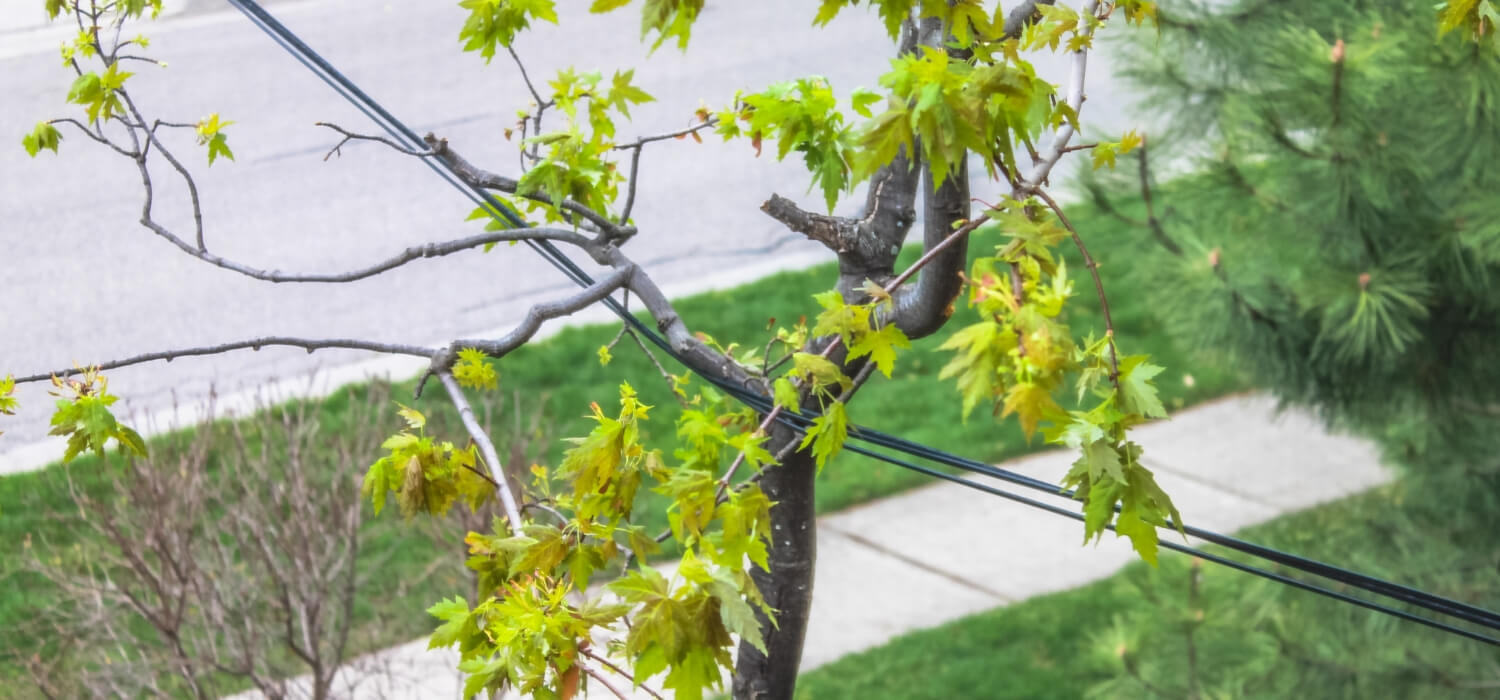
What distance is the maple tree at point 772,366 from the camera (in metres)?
1.50

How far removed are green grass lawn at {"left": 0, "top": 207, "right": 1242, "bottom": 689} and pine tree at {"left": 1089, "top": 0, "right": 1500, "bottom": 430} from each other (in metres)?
0.39

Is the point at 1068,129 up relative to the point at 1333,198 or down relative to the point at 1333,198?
up

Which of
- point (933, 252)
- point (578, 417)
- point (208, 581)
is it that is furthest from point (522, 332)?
point (578, 417)

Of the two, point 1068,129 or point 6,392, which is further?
point 6,392

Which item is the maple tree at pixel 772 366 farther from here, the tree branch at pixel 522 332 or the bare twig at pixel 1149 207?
the bare twig at pixel 1149 207

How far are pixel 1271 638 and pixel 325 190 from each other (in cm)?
618

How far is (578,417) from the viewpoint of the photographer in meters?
6.27

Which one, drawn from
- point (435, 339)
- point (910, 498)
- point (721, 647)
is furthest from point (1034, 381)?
point (435, 339)

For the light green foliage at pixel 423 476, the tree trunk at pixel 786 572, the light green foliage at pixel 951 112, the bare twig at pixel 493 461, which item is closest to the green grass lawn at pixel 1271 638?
the tree trunk at pixel 786 572

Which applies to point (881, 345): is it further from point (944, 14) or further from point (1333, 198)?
point (1333, 198)

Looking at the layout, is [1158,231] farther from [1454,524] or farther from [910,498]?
[910,498]

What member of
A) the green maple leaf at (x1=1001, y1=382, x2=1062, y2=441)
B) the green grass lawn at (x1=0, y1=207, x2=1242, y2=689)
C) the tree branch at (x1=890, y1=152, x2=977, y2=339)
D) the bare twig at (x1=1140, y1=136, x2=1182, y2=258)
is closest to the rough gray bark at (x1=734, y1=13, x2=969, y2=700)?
the tree branch at (x1=890, y1=152, x2=977, y2=339)

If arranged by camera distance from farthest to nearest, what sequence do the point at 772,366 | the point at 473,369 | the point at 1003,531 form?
1. the point at 1003,531
2. the point at 772,366
3. the point at 473,369

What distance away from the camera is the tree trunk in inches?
92.0
